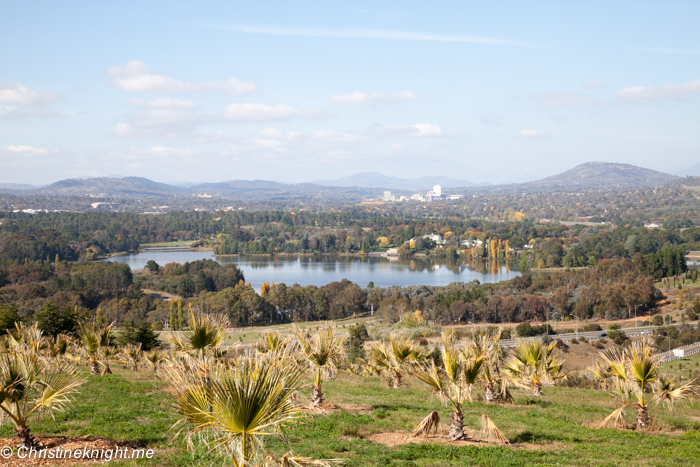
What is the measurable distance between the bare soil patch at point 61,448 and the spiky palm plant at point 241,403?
2062 millimetres

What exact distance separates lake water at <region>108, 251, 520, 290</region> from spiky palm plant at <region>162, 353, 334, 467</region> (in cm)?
4757

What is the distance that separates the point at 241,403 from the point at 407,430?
3.62 meters

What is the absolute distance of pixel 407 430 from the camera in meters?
6.32

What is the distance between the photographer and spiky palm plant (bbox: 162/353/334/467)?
3.15m

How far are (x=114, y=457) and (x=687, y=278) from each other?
1863 inches

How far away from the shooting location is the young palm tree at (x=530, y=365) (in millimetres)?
8617

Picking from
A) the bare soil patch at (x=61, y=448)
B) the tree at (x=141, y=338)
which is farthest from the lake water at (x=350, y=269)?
the bare soil patch at (x=61, y=448)

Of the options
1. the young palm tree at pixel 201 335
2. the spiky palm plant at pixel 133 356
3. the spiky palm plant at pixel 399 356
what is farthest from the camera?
the spiky palm plant at pixel 133 356

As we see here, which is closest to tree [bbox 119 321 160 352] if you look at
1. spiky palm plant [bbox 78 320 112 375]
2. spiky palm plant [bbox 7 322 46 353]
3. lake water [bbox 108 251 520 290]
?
spiky palm plant [bbox 7 322 46 353]

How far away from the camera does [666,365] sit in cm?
2173

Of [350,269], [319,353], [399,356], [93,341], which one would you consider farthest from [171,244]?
[319,353]

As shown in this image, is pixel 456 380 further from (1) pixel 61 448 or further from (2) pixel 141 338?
(2) pixel 141 338

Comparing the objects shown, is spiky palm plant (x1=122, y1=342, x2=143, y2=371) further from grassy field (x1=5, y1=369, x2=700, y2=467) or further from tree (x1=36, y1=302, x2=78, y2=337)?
tree (x1=36, y1=302, x2=78, y2=337)

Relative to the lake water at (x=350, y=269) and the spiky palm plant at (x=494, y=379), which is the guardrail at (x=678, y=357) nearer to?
the spiky palm plant at (x=494, y=379)
